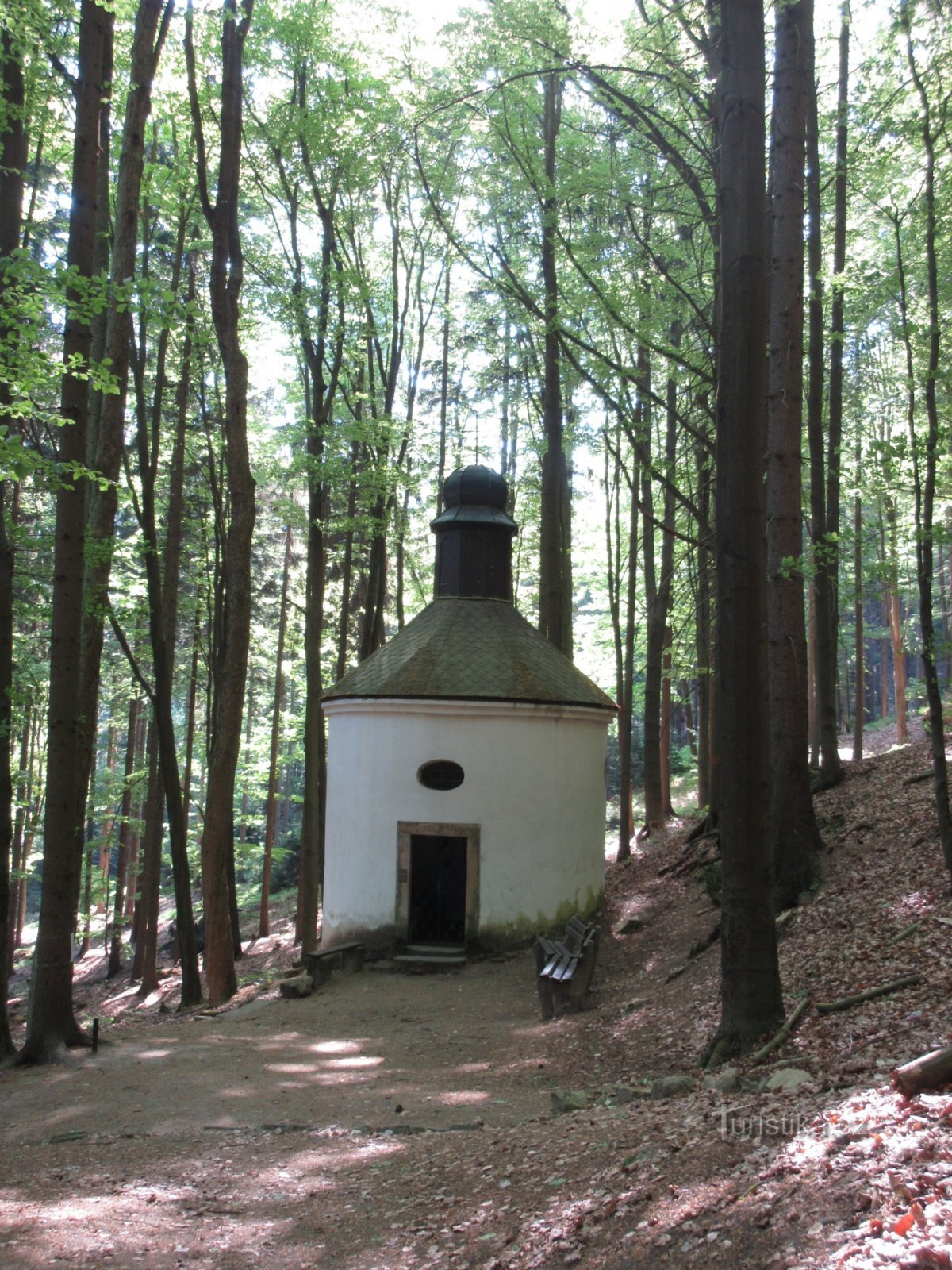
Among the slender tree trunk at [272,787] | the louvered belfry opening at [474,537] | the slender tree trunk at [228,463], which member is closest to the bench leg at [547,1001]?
the slender tree trunk at [228,463]

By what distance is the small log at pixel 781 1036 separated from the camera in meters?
5.76

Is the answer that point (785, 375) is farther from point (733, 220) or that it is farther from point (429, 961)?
point (429, 961)

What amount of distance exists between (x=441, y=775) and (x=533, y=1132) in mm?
8963

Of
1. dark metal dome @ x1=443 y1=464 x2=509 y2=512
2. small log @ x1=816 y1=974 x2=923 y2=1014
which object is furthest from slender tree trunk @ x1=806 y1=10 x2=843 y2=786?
small log @ x1=816 y1=974 x2=923 y2=1014

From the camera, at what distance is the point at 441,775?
47.7 feet

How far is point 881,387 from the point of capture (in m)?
20.1

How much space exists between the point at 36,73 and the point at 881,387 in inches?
664

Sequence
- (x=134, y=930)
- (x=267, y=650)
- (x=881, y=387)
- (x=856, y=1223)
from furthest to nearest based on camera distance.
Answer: (x=267, y=650) < (x=134, y=930) < (x=881, y=387) < (x=856, y=1223)

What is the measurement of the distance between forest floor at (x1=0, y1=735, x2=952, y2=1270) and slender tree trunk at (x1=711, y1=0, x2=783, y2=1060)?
0.58 m

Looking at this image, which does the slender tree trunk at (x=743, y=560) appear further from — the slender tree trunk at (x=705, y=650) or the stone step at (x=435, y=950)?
the stone step at (x=435, y=950)

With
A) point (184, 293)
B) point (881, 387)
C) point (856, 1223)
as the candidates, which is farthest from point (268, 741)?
point (856, 1223)

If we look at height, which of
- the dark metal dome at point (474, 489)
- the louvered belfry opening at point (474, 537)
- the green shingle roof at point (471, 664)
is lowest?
the green shingle roof at point (471, 664)

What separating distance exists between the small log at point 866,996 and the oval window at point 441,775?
850 cm

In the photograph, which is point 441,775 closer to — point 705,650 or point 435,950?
point 435,950
